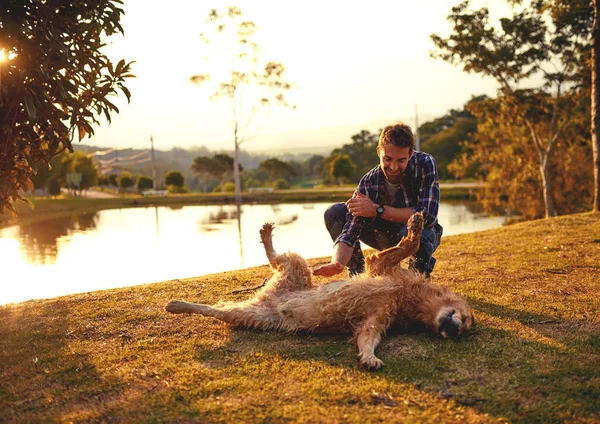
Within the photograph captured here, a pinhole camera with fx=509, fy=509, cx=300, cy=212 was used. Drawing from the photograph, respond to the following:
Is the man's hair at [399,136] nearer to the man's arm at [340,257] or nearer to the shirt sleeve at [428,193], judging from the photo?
the shirt sleeve at [428,193]

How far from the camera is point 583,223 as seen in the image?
8898 millimetres

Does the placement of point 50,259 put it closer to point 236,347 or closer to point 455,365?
point 236,347

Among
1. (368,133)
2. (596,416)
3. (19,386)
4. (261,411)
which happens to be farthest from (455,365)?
(368,133)

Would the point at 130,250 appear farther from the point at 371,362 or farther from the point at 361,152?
the point at 361,152

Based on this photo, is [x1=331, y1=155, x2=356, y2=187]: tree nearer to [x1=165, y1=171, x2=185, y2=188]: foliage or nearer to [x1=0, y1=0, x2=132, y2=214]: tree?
[x1=165, y1=171, x2=185, y2=188]: foliage

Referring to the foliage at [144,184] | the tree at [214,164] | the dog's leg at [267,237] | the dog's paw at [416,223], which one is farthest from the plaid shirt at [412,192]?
the tree at [214,164]

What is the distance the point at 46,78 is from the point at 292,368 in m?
2.52

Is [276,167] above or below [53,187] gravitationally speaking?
above

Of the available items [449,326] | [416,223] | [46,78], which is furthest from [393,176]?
[46,78]

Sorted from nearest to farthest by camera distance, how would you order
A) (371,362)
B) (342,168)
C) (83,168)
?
(371,362) < (83,168) < (342,168)

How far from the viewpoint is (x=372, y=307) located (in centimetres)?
303

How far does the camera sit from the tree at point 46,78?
11.2 feet

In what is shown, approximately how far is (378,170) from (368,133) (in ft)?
180

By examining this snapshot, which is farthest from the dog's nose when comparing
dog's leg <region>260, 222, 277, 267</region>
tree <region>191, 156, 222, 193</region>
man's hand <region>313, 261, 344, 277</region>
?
tree <region>191, 156, 222, 193</region>
